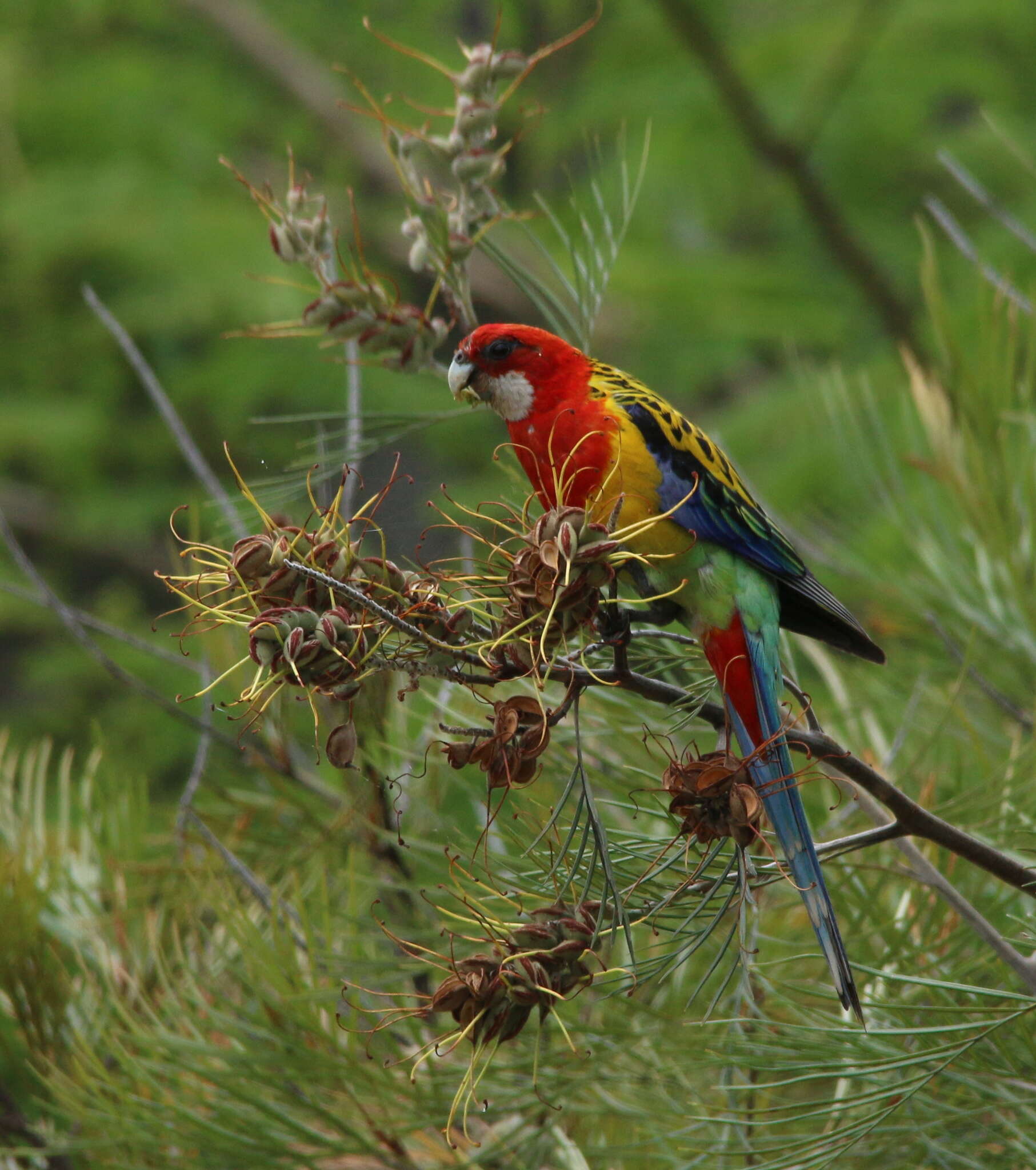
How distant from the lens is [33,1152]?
87 centimetres

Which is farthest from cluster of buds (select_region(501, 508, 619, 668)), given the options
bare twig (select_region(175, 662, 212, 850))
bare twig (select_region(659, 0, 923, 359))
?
bare twig (select_region(659, 0, 923, 359))

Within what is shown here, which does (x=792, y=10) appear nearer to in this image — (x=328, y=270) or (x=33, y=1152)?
(x=328, y=270)

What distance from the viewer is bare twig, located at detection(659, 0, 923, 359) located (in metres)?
2.69

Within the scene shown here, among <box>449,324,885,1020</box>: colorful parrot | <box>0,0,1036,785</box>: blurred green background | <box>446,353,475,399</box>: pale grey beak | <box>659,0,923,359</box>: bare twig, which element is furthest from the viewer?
<box>0,0,1036,785</box>: blurred green background

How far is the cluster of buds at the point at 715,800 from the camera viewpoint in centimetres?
68

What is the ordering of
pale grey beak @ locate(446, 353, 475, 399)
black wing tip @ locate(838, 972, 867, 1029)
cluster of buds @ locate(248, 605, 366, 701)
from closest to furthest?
cluster of buds @ locate(248, 605, 366, 701)
black wing tip @ locate(838, 972, 867, 1029)
pale grey beak @ locate(446, 353, 475, 399)

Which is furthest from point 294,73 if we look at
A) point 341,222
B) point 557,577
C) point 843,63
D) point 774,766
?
point 557,577

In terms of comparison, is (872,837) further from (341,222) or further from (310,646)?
(341,222)

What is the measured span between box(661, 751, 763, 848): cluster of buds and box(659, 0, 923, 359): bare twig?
2160 millimetres

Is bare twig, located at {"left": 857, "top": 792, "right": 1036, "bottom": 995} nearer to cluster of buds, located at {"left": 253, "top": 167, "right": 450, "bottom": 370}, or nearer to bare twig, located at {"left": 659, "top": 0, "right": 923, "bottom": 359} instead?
cluster of buds, located at {"left": 253, "top": 167, "right": 450, "bottom": 370}

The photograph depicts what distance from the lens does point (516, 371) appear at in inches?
45.0

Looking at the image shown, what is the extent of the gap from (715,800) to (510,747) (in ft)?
0.43

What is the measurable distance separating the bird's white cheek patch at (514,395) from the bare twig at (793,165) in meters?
1.74

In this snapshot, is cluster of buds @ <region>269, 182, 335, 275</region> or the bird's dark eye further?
the bird's dark eye
